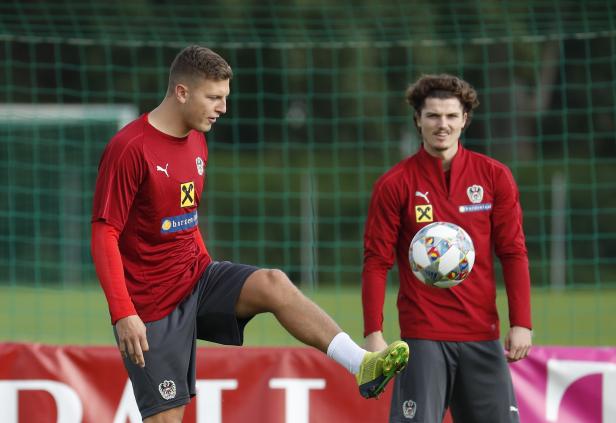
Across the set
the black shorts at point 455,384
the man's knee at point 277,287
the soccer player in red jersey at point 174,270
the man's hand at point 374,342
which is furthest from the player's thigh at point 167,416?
the black shorts at point 455,384

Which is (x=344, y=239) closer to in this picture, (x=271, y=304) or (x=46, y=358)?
(x=46, y=358)

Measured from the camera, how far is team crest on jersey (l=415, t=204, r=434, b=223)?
5.52 m

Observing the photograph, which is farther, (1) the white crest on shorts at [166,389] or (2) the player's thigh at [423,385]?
(2) the player's thigh at [423,385]

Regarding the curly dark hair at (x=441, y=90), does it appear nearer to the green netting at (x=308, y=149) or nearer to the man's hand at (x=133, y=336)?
the man's hand at (x=133, y=336)

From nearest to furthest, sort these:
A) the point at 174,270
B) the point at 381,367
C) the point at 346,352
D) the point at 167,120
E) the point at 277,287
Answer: the point at 381,367 → the point at 346,352 → the point at 277,287 → the point at 167,120 → the point at 174,270

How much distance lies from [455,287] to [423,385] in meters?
0.48

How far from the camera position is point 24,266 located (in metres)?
17.2

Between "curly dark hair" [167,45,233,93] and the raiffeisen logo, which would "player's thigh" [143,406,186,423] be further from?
"curly dark hair" [167,45,233,93]

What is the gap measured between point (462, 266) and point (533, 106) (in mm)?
19110

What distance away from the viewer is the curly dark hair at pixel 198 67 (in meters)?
5.01

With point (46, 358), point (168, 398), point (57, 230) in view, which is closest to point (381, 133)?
point (57, 230)

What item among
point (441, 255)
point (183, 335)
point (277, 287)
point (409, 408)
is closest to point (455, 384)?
point (409, 408)

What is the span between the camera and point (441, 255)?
5.18 metres

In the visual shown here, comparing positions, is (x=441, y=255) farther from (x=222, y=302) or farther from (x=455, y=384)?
(x=222, y=302)
